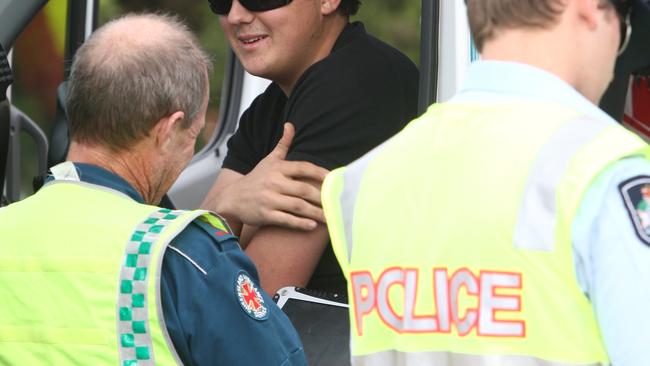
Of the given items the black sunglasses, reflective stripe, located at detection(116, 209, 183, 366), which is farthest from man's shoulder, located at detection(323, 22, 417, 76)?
reflective stripe, located at detection(116, 209, 183, 366)

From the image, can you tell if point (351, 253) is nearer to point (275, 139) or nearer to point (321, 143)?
point (321, 143)

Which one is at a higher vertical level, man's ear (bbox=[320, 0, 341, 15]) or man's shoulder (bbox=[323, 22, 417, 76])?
man's ear (bbox=[320, 0, 341, 15])

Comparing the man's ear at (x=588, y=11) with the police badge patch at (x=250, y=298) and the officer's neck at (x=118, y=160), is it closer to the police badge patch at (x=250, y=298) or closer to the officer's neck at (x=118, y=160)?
the police badge patch at (x=250, y=298)

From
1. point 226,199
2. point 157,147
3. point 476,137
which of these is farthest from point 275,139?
point 476,137

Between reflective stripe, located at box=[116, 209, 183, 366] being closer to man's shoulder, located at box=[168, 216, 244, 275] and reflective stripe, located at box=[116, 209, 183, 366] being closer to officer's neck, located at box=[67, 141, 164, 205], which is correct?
man's shoulder, located at box=[168, 216, 244, 275]

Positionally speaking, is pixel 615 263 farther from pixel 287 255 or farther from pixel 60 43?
pixel 60 43

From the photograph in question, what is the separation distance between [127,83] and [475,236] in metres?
0.70

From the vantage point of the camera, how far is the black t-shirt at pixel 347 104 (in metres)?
2.95

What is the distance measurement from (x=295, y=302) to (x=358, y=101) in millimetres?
459

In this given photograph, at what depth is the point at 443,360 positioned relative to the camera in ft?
5.90

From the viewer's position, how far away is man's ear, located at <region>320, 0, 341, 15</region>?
10.3ft

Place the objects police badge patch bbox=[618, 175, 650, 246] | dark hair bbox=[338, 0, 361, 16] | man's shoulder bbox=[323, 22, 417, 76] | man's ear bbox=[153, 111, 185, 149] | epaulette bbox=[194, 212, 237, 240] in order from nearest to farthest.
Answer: police badge patch bbox=[618, 175, 650, 246], epaulette bbox=[194, 212, 237, 240], man's ear bbox=[153, 111, 185, 149], man's shoulder bbox=[323, 22, 417, 76], dark hair bbox=[338, 0, 361, 16]

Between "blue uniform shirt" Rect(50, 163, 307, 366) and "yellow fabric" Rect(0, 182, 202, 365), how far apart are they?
0.03 metres

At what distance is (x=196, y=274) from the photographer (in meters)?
2.10
